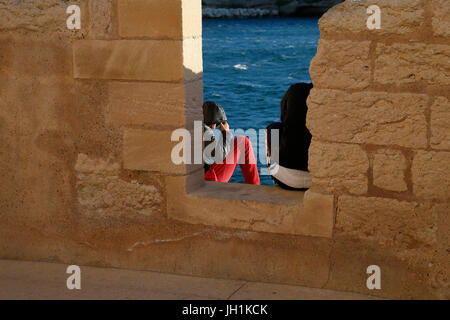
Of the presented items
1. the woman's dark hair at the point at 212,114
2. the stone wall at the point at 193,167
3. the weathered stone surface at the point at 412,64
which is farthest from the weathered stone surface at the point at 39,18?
the woman's dark hair at the point at 212,114

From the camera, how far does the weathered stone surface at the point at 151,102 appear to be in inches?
138

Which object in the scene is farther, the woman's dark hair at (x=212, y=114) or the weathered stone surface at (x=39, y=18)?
the woman's dark hair at (x=212, y=114)

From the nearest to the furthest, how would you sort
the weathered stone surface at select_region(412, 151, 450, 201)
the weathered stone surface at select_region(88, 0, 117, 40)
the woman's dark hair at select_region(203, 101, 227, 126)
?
the weathered stone surface at select_region(412, 151, 450, 201) → the weathered stone surface at select_region(88, 0, 117, 40) → the woman's dark hair at select_region(203, 101, 227, 126)

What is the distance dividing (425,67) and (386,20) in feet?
0.88

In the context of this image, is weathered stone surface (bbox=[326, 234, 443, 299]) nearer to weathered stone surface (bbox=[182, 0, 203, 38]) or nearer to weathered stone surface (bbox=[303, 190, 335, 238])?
weathered stone surface (bbox=[303, 190, 335, 238])

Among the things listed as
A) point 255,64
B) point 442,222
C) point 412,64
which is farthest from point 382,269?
point 255,64

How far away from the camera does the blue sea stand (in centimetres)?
2372

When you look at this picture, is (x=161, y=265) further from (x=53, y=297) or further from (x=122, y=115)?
(x=122, y=115)

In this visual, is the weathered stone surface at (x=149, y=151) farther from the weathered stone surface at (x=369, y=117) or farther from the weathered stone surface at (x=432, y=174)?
the weathered stone surface at (x=432, y=174)

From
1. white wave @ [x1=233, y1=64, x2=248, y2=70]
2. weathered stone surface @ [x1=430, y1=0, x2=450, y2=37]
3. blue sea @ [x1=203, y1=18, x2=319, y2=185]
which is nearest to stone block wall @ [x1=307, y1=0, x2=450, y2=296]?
weathered stone surface @ [x1=430, y1=0, x2=450, y2=37]

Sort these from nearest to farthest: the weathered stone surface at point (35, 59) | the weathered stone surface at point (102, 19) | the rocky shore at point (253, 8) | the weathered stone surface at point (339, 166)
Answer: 1. the weathered stone surface at point (339, 166)
2. the weathered stone surface at point (102, 19)
3. the weathered stone surface at point (35, 59)
4. the rocky shore at point (253, 8)

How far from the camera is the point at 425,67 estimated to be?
313 centimetres

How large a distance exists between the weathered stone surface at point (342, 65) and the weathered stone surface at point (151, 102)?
0.65 metres
